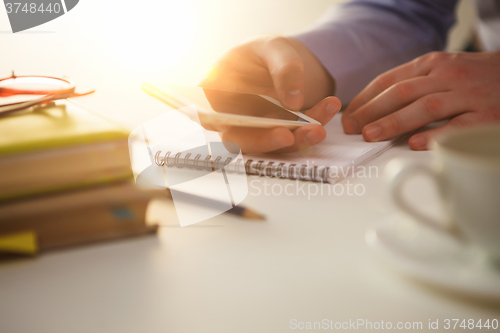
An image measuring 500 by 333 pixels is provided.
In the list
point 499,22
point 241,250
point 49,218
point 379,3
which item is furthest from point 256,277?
point 499,22

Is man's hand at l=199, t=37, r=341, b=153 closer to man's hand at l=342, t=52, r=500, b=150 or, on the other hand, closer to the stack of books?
man's hand at l=342, t=52, r=500, b=150

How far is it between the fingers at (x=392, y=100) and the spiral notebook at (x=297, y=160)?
5 centimetres

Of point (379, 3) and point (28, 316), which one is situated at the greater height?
point (379, 3)

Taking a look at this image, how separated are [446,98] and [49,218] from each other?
1.56ft

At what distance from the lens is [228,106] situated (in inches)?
22.0

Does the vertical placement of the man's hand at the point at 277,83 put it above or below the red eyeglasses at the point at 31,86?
below

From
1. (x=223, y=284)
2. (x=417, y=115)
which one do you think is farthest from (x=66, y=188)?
(x=417, y=115)

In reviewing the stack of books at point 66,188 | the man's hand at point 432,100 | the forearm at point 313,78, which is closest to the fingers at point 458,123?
the man's hand at point 432,100

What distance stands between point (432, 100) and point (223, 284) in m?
0.40

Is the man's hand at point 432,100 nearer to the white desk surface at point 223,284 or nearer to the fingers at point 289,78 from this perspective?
the fingers at point 289,78

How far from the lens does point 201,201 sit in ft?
1.13

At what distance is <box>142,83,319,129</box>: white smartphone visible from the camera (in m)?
0.40

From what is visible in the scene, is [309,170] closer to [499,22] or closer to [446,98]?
[446,98]

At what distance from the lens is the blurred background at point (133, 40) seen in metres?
1.14
